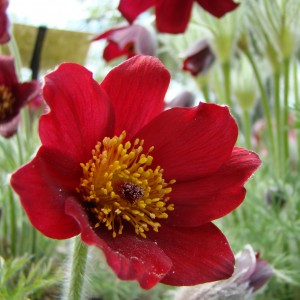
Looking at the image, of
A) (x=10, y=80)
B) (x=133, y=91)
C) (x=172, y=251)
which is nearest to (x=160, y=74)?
(x=133, y=91)

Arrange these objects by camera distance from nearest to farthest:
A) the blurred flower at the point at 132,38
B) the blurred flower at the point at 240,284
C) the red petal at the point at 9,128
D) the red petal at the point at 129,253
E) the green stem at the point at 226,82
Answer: the red petal at the point at 129,253 → the blurred flower at the point at 240,284 → the red petal at the point at 9,128 → the blurred flower at the point at 132,38 → the green stem at the point at 226,82

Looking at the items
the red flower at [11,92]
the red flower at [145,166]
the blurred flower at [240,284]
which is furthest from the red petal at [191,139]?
the red flower at [11,92]

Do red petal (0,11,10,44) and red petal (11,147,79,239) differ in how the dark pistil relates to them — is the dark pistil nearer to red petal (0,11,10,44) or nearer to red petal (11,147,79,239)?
red petal (11,147,79,239)

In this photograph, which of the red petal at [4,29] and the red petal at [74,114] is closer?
the red petal at [74,114]

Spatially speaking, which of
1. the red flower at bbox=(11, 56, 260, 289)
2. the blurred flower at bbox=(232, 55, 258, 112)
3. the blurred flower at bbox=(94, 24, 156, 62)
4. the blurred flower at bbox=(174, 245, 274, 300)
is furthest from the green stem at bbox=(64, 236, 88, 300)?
the blurred flower at bbox=(232, 55, 258, 112)

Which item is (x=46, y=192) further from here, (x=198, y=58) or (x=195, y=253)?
(x=198, y=58)

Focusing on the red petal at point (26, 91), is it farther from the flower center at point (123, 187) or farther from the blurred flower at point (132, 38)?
the flower center at point (123, 187)
